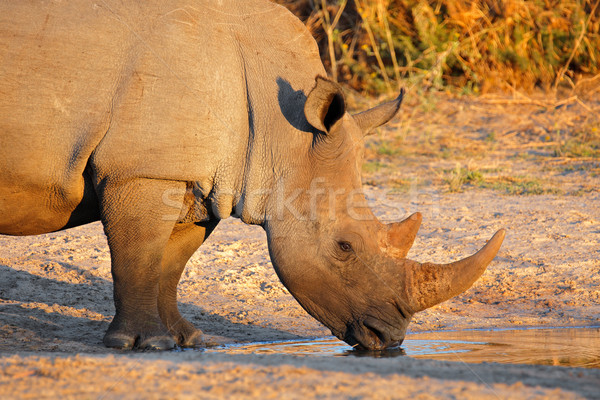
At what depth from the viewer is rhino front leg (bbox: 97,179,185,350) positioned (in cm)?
482

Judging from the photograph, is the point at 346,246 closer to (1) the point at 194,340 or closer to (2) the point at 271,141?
(2) the point at 271,141

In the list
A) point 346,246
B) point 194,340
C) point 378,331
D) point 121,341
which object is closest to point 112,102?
point 121,341

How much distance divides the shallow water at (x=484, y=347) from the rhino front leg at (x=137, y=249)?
0.57 m

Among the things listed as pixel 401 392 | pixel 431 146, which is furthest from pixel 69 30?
pixel 431 146

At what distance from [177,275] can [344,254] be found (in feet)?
4.23

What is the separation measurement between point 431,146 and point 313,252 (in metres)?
6.53

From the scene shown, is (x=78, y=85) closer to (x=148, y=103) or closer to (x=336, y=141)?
(x=148, y=103)

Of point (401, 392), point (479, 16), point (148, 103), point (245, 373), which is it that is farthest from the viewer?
point (479, 16)

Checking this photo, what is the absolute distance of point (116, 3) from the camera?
195 inches

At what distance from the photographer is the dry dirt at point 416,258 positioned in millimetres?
3506

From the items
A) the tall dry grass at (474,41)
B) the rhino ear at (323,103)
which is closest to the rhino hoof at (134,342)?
the rhino ear at (323,103)

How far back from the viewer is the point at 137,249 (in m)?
4.88

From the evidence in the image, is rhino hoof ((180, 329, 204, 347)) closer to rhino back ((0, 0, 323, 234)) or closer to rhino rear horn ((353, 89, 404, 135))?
rhino back ((0, 0, 323, 234))

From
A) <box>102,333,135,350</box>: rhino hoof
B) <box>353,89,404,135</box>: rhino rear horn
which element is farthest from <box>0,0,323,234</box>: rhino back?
<box>102,333,135,350</box>: rhino hoof
